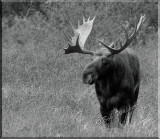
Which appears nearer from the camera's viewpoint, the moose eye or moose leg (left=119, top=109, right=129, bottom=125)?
the moose eye

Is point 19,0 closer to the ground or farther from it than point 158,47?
farther from it

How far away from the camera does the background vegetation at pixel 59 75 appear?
6785 mm

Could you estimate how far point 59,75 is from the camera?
11.3m

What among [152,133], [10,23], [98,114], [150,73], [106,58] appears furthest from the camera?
[10,23]

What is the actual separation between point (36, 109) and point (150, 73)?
15.9 feet

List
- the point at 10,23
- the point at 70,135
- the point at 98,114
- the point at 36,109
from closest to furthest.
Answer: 1. the point at 70,135
2. the point at 36,109
3. the point at 98,114
4. the point at 10,23

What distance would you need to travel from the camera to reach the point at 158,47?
16.0 m

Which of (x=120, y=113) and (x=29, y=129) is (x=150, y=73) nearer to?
(x=120, y=113)

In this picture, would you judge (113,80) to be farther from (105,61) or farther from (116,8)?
(116,8)

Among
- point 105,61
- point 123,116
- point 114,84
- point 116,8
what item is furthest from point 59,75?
point 116,8

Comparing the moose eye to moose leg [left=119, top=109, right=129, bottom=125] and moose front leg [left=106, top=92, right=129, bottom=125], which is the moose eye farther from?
moose leg [left=119, top=109, right=129, bottom=125]

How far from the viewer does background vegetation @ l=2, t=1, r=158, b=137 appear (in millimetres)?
6785

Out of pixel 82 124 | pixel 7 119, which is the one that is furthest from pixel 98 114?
pixel 7 119

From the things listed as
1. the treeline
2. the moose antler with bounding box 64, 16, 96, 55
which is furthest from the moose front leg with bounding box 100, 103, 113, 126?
the treeline
